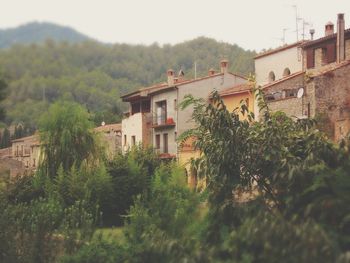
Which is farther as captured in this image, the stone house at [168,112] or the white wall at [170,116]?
the white wall at [170,116]

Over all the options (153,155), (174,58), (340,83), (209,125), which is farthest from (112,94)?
(209,125)

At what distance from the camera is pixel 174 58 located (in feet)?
220

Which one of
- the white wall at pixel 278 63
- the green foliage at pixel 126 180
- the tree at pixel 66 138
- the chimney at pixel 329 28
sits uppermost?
the chimney at pixel 329 28

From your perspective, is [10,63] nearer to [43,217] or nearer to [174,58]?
[43,217]

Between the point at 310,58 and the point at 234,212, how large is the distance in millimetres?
26522

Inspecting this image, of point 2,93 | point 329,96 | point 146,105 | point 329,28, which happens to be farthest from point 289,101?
point 146,105

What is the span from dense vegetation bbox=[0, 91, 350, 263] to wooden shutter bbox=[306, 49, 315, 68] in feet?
49.9

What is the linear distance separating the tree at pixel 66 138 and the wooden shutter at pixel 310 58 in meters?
14.5

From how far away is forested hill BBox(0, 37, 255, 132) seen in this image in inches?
1035

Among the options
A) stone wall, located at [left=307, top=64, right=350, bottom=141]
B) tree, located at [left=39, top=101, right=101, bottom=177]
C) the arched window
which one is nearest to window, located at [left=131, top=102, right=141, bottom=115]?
tree, located at [left=39, top=101, right=101, bottom=177]

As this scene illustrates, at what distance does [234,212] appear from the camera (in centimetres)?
1220

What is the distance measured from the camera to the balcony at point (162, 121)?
155ft

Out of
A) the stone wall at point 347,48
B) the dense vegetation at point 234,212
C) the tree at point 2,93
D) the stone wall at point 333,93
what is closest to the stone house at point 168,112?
the stone wall at point 347,48

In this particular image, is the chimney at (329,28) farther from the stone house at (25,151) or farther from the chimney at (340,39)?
the stone house at (25,151)
